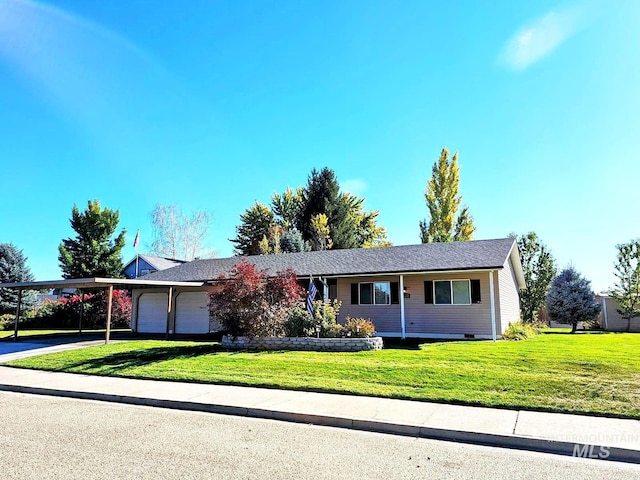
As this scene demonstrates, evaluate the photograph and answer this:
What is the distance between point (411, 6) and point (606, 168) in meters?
9.39

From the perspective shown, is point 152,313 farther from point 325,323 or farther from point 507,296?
point 507,296

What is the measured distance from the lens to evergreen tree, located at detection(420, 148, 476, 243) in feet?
121

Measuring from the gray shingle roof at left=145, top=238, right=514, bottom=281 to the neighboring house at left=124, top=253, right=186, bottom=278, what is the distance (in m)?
11.9

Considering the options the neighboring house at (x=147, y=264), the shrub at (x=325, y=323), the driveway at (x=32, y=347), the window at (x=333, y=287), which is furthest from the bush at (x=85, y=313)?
the shrub at (x=325, y=323)

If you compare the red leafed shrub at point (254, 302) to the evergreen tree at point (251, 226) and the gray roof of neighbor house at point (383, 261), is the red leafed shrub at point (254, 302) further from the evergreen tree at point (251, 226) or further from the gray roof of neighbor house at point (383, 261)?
the evergreen tree at point (251, 226)

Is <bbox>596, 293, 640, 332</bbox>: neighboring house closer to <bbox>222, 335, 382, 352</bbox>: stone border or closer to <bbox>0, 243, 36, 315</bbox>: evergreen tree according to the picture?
<bbox>222, 335, 382, 352</bbox>: stone border

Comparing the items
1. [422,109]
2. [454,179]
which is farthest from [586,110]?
[454,179]

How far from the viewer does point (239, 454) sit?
4730 mm

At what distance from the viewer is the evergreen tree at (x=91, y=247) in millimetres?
32094

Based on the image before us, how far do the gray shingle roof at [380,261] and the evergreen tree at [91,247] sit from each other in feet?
36.8

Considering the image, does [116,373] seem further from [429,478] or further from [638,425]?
[638,425]

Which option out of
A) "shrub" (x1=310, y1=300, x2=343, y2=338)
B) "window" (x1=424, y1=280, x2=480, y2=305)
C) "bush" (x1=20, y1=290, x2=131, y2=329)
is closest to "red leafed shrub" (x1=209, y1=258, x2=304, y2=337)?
"shrub" (x1=310, y1=300, x2=343, y2=338)

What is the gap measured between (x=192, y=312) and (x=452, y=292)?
12.5 m

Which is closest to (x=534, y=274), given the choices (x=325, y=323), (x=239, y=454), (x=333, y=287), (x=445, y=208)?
(x=445, y=208)
